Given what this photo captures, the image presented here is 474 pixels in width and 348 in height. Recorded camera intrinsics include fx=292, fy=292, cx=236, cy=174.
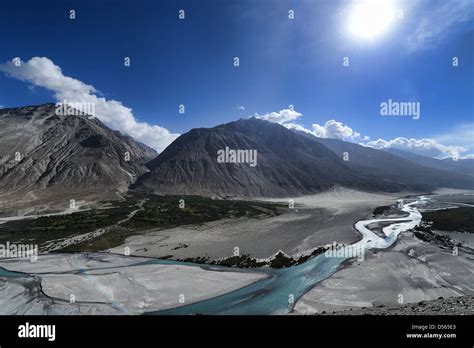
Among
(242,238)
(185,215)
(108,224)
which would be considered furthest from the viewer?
(185,215)

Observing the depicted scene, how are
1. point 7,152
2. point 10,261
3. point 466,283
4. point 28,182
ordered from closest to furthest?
point 466,283 → point 10,261 → point 28,182 → point 7,152

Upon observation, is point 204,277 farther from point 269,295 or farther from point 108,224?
point 108,224

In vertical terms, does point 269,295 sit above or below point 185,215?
below

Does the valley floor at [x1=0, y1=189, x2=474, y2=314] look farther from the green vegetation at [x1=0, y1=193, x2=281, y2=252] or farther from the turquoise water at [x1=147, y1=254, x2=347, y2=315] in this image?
the green vegetation at [x1=0, y1=193, x2=281, y2=252]

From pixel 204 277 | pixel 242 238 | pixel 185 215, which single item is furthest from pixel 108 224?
pixel 204 277

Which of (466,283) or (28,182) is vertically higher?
(28,182)

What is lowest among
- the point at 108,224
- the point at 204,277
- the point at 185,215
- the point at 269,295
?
the point at 269,295

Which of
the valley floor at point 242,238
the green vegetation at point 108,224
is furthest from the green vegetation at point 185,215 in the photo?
the valley floor at point 242,238

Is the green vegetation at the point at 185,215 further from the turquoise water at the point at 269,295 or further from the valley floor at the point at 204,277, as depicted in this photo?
the turquoise water at the point at 269,295

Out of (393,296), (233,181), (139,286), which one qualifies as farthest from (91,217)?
(233,181)
